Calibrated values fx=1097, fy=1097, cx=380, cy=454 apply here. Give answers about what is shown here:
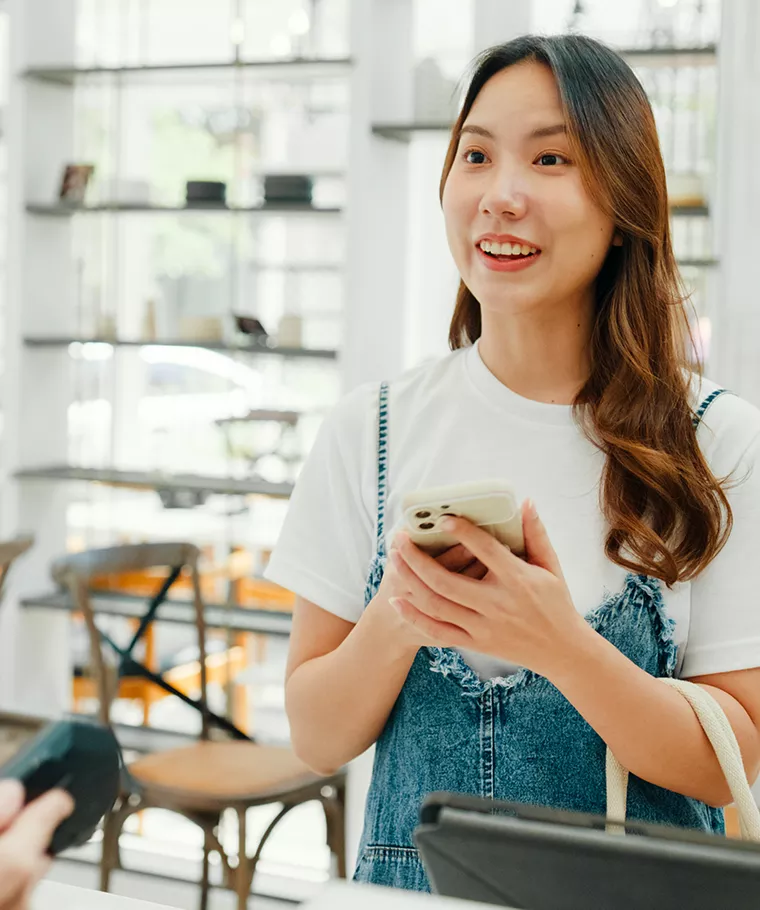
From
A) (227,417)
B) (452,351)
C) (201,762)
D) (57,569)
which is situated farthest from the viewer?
(227,417)

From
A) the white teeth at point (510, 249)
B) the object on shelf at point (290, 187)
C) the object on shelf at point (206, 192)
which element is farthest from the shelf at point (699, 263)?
the white teeth at point (510, 249)

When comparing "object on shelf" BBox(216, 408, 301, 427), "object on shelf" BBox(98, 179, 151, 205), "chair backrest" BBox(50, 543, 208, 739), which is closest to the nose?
"chair backrest" BBox(50, 543, 208, 739)

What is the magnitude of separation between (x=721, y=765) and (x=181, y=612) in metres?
2.70

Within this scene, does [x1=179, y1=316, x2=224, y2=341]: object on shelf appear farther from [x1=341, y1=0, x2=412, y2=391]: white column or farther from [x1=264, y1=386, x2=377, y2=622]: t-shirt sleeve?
[x1=264, y1=386, x2=377, y2=622]: t-shirt sleeve

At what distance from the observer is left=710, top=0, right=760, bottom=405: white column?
2.56m

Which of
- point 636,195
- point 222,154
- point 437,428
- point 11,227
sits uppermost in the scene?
point 222,154

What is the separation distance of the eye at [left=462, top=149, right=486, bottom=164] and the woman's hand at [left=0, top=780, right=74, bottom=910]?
31.1 inches

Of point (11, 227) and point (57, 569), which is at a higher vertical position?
point (11, 227)

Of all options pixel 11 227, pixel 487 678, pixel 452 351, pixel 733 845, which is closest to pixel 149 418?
pixel 11 227

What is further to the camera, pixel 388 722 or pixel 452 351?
pixel 452 351

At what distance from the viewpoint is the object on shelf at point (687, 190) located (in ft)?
8.93

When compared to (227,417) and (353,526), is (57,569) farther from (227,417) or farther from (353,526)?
(353,526)

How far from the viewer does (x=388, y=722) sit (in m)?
1.09

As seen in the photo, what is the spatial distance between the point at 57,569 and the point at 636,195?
2.20 m
